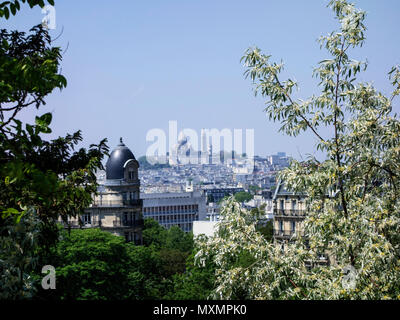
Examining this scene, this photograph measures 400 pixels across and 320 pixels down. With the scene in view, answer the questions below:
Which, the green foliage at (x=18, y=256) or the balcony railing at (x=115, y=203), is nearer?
the green foliage at (x=18, y=256)

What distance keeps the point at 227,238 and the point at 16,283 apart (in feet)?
10.5

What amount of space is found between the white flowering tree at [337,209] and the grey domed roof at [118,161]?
172ft

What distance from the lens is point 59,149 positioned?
12555 millimetres

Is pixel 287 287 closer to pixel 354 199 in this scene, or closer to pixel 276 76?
pixel 354 199

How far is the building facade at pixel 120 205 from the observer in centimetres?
6112

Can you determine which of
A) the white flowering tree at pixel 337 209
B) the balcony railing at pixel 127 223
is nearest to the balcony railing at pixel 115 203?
the balcony railing at pixel 127 223

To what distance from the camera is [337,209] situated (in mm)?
9688

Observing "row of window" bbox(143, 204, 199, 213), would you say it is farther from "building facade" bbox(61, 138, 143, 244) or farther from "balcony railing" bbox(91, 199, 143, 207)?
"balcony railing" bbox(91, 199, 143, 207)

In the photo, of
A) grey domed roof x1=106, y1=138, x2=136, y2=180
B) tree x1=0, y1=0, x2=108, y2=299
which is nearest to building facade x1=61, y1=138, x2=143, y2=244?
grey domed roof x1=106, y1=138, x2=136, y2=180

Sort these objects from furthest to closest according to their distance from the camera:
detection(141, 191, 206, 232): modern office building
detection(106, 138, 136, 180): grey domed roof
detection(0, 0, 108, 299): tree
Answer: detection(141, 191, 206, 232): modern office building, detection(106, 138, 136, 180): grey domed roof, detection(0, 0, 108, 299): tree

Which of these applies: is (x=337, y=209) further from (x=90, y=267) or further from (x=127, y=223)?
(x=127, y=223)

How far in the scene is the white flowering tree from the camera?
8.72m

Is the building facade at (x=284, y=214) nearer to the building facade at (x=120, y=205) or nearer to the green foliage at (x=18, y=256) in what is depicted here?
the building facade at (x=120, y=205)

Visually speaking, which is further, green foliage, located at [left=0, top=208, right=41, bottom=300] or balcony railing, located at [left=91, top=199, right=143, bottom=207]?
balcony railing, located at [left=91, top=199, right=143, bottom=207]
